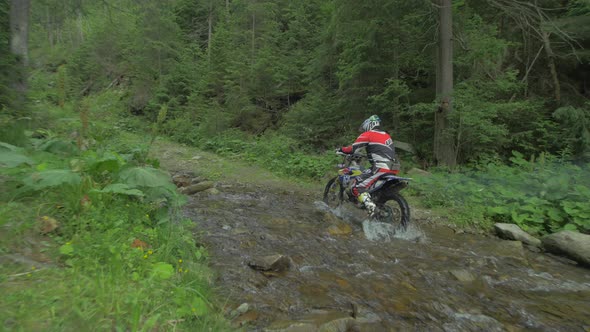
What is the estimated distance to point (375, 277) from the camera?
3953 mm

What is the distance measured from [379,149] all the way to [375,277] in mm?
3048

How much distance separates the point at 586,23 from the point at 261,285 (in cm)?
1238

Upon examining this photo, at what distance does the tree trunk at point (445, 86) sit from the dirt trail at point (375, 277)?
4.04m

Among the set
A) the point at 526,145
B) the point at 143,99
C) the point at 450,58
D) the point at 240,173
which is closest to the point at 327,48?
the point at 450,58

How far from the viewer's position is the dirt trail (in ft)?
10.0

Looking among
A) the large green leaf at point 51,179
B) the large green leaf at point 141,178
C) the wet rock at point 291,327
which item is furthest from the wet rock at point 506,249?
the large green leaf at point 51,179

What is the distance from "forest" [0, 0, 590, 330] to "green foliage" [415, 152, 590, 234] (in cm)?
4

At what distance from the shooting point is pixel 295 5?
70.8 ft

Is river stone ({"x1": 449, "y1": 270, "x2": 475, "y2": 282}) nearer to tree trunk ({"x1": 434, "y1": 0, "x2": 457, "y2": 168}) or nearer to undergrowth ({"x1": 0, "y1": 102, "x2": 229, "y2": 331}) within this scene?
undergrowth ({"x1": 0, "y1": 102, "x2": 229, "y2": 331})

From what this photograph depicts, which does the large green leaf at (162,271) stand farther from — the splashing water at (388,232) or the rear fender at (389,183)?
the rear fender at (389,183)

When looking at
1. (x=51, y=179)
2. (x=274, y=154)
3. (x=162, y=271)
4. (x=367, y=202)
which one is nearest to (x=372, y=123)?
(x=367, y=202)

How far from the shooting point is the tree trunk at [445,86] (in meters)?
9.72

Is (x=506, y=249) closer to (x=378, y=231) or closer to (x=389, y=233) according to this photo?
(x=389, y=233)

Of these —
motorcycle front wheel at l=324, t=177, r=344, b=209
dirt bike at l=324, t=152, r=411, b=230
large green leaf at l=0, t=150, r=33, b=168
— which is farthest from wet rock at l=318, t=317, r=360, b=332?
motorcycle front wheel at l=324, t=177, r=344, b=209
